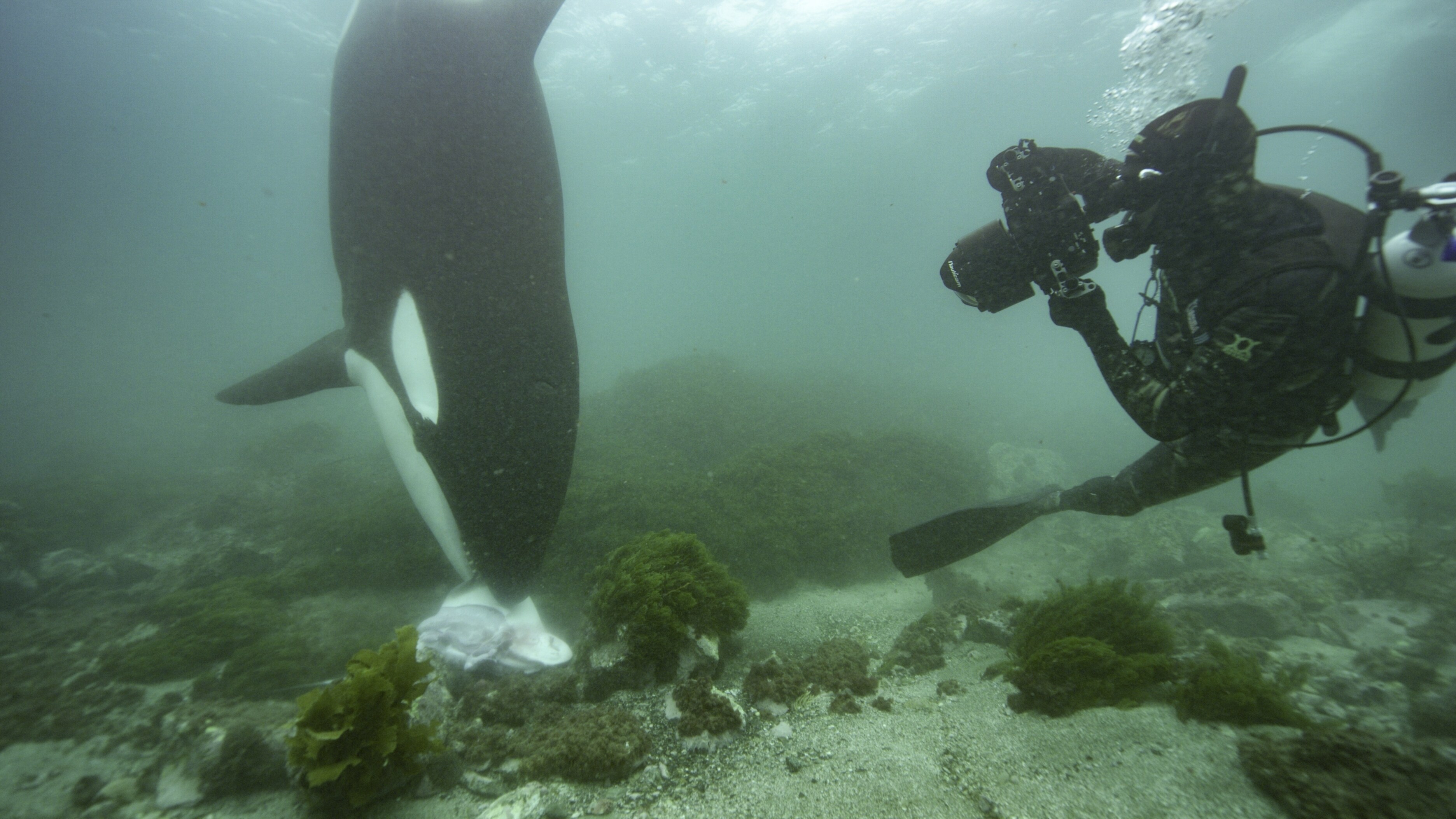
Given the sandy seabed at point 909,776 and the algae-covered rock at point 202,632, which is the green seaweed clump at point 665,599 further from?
the algae-covered rock at point 202,632

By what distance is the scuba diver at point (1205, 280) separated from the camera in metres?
1.93

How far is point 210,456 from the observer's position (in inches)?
672

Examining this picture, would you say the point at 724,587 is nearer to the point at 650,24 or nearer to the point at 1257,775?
the point at 1257,775

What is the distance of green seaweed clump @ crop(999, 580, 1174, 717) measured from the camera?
243 cm

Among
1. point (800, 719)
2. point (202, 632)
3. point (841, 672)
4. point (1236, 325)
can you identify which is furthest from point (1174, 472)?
point (202, 632)

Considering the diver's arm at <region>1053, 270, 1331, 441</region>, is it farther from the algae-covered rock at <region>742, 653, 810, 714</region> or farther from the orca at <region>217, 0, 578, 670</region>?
the orca at <region>217, 0, 578, 670</region>

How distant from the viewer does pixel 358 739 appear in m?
2.02

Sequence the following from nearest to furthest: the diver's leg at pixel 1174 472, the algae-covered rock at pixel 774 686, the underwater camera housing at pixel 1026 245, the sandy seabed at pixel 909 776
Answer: the sandy seabed at pixel 909 776 < the diver's leg at pixel 1174 472 < the underwater camera housing at pixel 1026 245 < the algae-covered rock at pixel 774 686

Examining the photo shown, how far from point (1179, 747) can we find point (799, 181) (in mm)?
44946

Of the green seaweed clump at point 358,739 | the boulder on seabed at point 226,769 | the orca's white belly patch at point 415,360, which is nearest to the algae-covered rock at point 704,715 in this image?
the green seaweed clump at point 358,739

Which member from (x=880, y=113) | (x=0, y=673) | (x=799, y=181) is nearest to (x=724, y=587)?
(x=0, y=673)

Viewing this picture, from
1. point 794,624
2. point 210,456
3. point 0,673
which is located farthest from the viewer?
point 210,456

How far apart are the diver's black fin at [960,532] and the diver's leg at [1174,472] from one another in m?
0.23

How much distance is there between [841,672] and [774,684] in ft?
1.53
